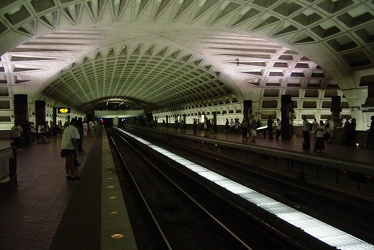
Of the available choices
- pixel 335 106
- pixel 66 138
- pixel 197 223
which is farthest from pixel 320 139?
pixel 66 138

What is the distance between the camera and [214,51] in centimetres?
2969

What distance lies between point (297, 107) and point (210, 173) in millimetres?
24028

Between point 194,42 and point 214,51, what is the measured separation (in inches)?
108

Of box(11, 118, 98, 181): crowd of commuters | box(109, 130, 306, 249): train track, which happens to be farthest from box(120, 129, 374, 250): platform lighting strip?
box(11, 118, 98, 181): crowd of commuters

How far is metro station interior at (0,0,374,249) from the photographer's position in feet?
60.1

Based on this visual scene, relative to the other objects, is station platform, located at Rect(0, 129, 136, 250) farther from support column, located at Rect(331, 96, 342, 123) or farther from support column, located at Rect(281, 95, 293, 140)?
support column, located at Rect(331, 96, 342, 123)

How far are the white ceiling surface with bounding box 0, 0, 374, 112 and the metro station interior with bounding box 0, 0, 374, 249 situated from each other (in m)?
0.08

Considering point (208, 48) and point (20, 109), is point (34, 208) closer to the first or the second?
point (20, 109)

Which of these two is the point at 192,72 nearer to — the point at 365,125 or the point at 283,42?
the point at 283,42

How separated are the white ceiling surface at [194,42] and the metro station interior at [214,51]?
0.25 feet

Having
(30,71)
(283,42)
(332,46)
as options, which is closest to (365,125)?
(332,46)

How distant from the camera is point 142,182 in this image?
12.7m

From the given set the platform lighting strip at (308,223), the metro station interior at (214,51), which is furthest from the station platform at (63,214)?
the platform lighting strip at (308,223)

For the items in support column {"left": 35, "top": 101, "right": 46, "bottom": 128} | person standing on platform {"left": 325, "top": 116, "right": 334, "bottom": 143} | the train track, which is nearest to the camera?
the train track
